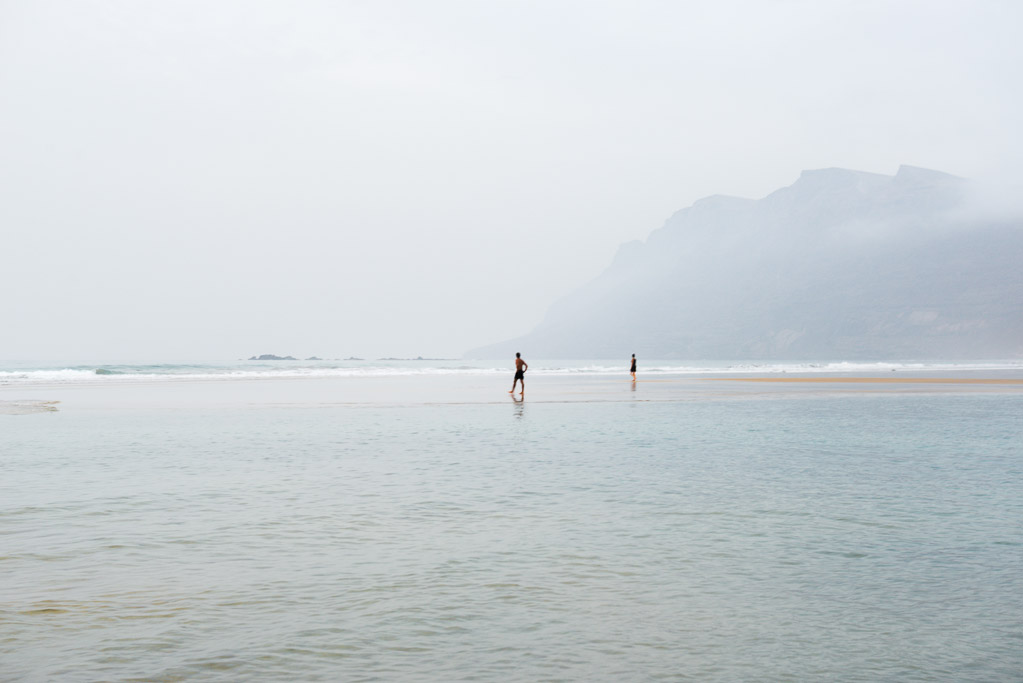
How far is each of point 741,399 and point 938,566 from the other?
3082cm

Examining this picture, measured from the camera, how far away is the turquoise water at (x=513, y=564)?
5449mm

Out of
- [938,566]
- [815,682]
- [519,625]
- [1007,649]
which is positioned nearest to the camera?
[815,682]

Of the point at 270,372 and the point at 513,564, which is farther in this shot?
the point at 270,372

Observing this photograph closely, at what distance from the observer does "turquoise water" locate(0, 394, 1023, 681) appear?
5449mm

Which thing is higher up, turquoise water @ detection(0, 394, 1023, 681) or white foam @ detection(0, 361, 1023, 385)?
white foam @ detection(0, 361, 1023, 385)

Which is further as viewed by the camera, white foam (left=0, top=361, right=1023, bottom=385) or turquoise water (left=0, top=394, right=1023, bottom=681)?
white foam (left=0, top=361, right=1023, bottom=385)

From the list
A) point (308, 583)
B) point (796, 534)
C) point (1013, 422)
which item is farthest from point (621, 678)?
point (1013, 422)

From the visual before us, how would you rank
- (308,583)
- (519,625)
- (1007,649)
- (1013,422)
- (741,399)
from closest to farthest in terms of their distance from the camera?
(1007,649) < (519,625) < (308,583) < (1013,422) < (741,399)

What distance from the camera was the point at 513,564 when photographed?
25.8 feet

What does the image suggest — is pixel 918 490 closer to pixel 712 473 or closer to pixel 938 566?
pixel 712 473

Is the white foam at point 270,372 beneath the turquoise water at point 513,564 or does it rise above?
above

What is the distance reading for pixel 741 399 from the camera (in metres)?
37.8

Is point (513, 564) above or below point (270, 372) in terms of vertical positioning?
below

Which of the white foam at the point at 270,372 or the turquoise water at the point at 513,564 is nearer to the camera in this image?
the turquoise water at the point at 513,564
